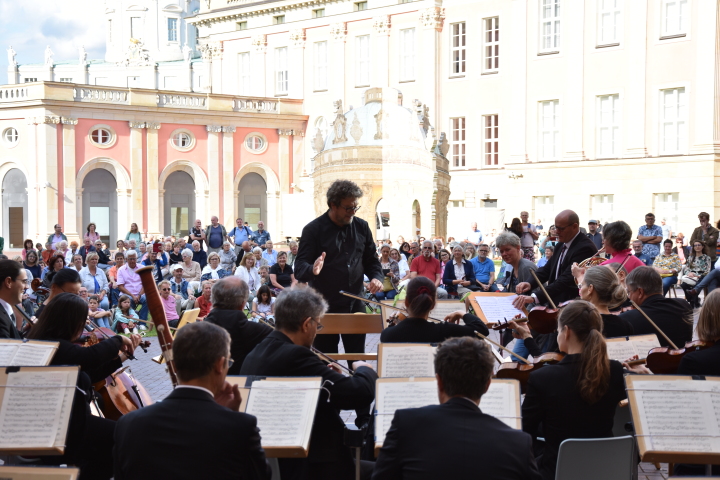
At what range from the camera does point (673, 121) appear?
28.7 m

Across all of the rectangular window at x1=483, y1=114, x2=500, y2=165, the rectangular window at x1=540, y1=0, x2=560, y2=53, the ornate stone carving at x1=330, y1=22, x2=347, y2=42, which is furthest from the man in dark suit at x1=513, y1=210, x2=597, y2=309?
the ornate stone carving at x1=330, y1=22, x2=347, y2=42

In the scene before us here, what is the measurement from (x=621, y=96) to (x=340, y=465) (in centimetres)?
Result: 2790

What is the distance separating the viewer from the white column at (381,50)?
121 feet

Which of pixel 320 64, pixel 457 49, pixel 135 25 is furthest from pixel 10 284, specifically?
pixel 135 25

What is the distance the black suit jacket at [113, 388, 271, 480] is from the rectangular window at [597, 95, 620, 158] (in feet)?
93.7

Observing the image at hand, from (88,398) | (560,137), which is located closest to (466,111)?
(560,137)

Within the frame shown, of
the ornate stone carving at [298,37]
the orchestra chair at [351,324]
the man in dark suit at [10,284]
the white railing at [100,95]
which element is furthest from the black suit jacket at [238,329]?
the ornate stone carving at [298,37]

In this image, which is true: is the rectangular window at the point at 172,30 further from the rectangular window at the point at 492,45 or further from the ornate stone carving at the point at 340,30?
the rectangular window at the point at 492,45

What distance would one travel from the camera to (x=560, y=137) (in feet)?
103

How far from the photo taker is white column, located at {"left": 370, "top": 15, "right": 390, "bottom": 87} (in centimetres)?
3678

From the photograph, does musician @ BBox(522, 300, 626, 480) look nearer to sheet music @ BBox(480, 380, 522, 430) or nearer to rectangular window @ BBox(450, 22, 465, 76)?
sheet music @ BBox(480, 380, 522, 430)

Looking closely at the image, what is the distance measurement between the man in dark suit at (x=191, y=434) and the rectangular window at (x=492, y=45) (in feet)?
104

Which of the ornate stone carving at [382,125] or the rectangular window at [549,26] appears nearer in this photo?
the ornate stone carving at [382,125]

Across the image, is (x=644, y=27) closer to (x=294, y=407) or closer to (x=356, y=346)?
(x=356, y=346)
